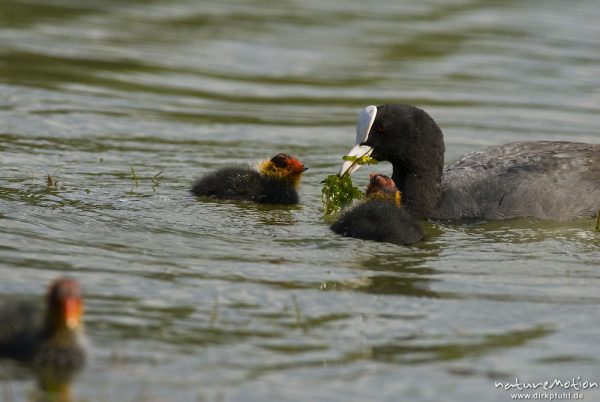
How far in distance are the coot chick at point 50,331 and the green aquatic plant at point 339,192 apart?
324 cm

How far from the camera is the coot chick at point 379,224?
697 centimetres

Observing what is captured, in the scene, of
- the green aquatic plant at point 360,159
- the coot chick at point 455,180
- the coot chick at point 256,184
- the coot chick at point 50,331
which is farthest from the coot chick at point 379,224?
the coot chick at point 50,331

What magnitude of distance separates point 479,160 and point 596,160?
816 millimetres

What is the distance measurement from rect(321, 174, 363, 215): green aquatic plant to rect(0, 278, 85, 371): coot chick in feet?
10.6

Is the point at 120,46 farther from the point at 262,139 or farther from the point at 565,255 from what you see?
the point at 565,255

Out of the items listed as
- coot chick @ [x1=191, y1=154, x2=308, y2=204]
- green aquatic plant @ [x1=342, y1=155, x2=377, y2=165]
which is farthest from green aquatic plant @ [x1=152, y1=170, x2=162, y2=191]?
green aquatic plant @ [x1=342, y1=155, x2=377, y2=165]

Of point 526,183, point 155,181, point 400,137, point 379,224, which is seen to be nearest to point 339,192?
point 400,137

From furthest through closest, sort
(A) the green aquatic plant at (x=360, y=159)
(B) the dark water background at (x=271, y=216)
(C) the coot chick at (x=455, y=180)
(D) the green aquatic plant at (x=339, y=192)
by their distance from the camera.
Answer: (C) the coot chick at (x=455, y=180)
(A) the green aquatic plant at (x=360, y=159)
(D) the green aquatic plant at (x=339, y=192)
(B) the dark water background at (x=271, y=216)

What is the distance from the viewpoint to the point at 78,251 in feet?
21.1

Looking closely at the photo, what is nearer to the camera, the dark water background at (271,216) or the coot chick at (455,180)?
the dark water background at (271,216)

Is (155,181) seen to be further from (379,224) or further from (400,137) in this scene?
(379,224)

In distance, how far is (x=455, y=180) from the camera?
831cm

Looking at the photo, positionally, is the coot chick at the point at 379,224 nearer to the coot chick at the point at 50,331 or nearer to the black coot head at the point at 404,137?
the black coot head at the point at 404,137

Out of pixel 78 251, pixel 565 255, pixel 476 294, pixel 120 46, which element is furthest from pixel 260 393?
pixel 120 46
